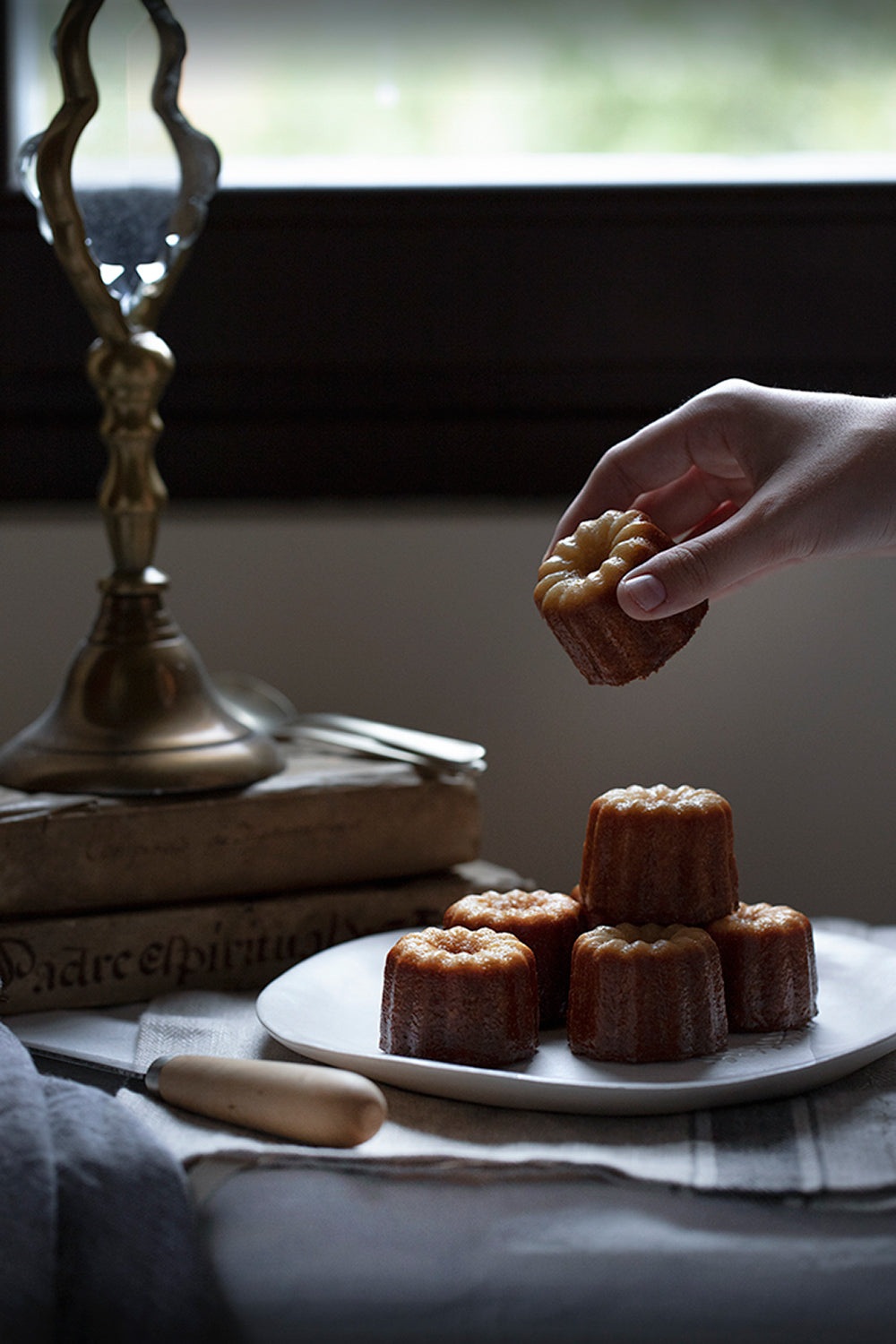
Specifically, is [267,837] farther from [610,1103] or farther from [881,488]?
[881,488]

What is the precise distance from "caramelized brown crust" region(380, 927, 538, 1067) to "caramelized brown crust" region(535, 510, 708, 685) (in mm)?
188

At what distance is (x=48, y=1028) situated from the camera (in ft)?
3.21

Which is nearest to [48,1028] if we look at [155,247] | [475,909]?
[475,909]

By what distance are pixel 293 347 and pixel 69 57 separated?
0.54 meters

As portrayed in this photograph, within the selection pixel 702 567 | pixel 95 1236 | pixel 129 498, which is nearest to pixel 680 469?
pixel 702 567

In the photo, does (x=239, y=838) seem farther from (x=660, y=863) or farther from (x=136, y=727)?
(x=660, y=863)

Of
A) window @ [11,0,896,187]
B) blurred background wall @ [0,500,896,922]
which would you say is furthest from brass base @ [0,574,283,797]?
window @ [11,0,896,187]

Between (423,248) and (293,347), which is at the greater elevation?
(423,248)

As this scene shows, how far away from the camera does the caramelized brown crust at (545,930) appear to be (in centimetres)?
91

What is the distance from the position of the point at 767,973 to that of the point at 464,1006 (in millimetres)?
194

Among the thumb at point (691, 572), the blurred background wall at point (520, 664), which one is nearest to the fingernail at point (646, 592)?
the thumb at point (691, 572)

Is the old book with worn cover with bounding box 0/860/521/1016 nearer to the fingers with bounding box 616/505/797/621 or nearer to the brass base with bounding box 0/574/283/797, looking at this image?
the brass base with bounding box 0/574/283/797

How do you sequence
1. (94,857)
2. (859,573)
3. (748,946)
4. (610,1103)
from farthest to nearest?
1. (859,573)
2. (94,857)
3. (748,946)
4. (610,1103)

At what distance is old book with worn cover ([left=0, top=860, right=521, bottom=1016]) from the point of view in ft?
3.35
